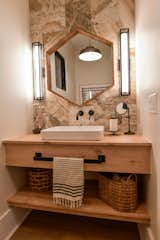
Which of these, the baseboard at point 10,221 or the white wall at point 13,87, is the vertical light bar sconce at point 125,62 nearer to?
the white wall at point 13,87

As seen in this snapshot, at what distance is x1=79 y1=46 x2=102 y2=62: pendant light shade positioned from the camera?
1.86 metres

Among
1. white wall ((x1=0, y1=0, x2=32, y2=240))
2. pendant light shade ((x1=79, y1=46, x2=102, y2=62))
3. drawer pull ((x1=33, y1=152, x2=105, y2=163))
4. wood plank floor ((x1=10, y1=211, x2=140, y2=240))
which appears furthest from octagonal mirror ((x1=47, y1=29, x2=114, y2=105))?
wood plank floor ((x1=10, y1=211, x2=140, y2=240))

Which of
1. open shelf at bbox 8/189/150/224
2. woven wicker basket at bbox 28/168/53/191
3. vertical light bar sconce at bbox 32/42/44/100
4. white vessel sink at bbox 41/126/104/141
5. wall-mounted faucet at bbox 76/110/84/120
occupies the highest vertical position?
vertical light bar sconce at bbox 32/42/44/100

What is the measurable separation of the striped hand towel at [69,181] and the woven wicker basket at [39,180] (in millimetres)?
383

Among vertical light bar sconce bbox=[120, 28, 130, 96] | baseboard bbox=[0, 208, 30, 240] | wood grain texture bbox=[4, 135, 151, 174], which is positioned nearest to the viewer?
wood grain texture bbox=[4, 135, 151, 174]

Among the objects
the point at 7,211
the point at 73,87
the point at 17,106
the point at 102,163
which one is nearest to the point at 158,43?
the point at 102,163

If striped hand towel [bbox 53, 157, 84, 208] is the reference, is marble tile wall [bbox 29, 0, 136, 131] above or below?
above

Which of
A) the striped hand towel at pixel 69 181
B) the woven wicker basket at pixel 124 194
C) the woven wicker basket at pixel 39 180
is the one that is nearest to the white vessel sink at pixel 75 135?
the striped hand towel at pixel 69 181

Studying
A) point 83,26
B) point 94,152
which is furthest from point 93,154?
point 83,26

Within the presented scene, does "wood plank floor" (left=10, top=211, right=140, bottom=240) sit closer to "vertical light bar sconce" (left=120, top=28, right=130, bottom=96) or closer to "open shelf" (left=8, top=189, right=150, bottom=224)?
"open shelf" (left=8, top=189, right=150, bottom=224)

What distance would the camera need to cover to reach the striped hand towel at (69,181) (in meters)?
1.37

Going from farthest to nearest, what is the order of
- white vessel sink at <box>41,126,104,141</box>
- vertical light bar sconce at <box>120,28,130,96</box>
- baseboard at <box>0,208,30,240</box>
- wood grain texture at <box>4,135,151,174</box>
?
vertical light bar sconce at <box>120,28,130,96</box> → baseboard at <box>0,208,30,240</box> → white vessel sink at <box>41,126,104,141</box> → wood grain texture at <box>4,135,151,174</box>

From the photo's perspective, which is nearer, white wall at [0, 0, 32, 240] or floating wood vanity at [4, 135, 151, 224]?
floating wood vanity at [4, 135, 151, 224]

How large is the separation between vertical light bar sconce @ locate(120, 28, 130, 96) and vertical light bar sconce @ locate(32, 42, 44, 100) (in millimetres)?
830
